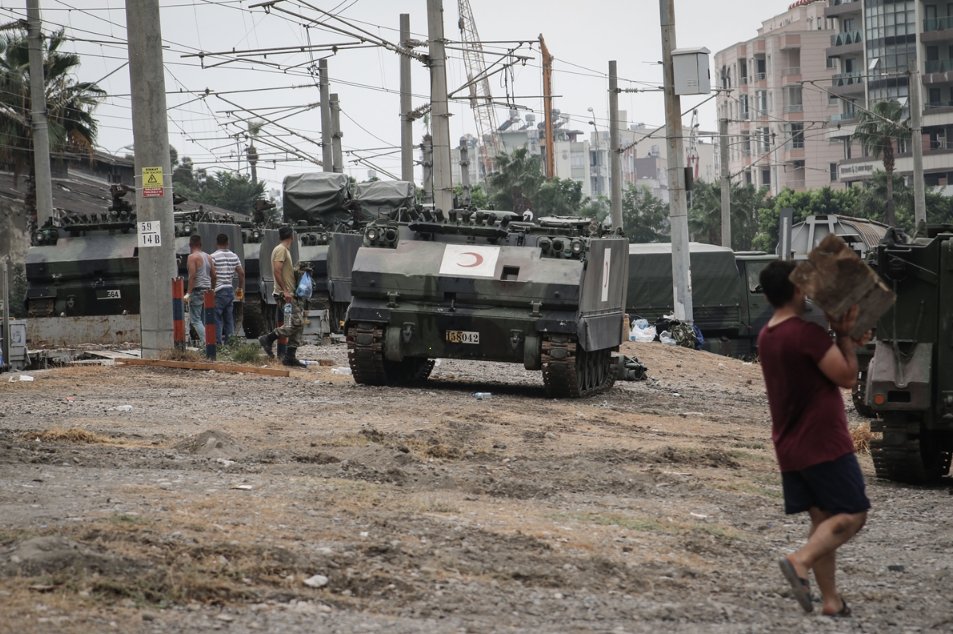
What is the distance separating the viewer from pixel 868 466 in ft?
45.7

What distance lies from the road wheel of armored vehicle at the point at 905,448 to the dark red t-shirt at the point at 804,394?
5361 mm

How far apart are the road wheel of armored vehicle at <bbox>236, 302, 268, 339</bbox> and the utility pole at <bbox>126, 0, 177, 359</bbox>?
922 cm

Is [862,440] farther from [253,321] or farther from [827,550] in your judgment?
[253,321]

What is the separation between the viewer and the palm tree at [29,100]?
133 feet

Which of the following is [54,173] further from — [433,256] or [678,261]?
[433,256]

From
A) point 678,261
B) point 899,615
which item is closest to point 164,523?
point 899,615

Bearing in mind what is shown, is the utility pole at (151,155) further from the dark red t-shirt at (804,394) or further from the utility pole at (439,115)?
the dark red t-shirt at (804,394)

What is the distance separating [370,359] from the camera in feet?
57.9

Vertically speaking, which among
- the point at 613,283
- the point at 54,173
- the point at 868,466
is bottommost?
the point at 868,466

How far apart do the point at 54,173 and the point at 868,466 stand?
146 feet

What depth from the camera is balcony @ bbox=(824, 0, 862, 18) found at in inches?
4072

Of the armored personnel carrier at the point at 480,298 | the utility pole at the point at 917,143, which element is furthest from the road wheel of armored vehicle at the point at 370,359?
the utility pole at the point at 917,143

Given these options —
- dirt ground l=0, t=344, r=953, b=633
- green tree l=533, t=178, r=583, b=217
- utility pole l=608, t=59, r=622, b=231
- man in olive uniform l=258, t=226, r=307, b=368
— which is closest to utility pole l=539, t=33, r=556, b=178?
green tree l=533, t=178, r=583, b=217

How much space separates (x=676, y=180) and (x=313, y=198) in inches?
354
